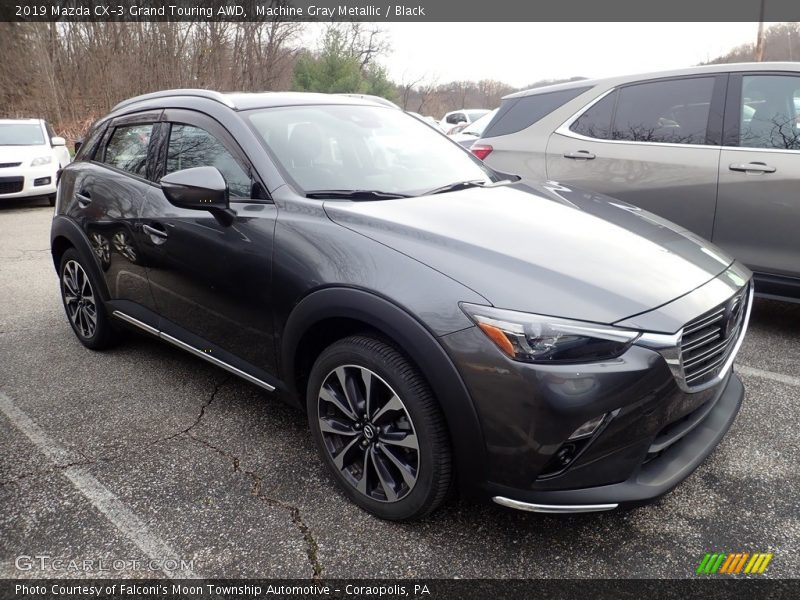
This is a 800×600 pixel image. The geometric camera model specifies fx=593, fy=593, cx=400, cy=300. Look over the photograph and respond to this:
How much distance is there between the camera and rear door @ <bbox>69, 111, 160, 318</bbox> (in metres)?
3.19

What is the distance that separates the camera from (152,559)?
2.08 metres

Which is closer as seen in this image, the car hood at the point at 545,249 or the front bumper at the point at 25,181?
the car hood at the point at 545,249

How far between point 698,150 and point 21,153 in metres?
10.9

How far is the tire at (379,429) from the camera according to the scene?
1981 millimetres

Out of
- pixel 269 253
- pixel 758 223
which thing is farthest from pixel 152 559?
pixel 758 223

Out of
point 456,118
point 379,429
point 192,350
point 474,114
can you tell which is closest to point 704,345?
point 379,429

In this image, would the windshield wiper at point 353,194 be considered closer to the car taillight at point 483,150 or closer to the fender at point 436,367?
the fender at point 436,367

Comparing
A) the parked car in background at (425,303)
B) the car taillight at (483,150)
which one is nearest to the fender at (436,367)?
the parked car in background at (425,303)

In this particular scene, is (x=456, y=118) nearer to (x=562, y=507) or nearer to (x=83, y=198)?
(x=83, y=198)

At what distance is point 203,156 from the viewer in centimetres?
292

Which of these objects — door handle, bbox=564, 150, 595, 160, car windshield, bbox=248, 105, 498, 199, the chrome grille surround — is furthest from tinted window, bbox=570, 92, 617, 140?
the chrome grille surround

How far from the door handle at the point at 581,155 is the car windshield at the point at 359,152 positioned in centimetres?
160

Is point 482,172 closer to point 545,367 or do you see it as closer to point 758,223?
point 545,367

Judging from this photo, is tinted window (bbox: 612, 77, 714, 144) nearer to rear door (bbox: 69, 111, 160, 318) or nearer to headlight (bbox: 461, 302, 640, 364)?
headlight (bbox: 461, 302, 640, 364)
